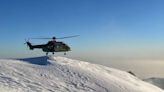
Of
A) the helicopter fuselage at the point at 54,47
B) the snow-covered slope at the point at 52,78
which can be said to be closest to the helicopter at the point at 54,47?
the helicopter fuselage at the point at 54,47

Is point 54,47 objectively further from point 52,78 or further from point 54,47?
point 52,78

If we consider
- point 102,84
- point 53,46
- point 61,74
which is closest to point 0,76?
point 61,74

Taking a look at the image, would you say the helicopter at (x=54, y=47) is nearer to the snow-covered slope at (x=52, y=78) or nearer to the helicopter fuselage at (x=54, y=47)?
the helicopter fuselage at (x=54, y=47)

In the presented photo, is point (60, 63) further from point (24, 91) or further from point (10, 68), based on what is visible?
point (24, 91)

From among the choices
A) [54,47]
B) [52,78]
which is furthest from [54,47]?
[52,78]

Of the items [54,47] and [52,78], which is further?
[54,47]

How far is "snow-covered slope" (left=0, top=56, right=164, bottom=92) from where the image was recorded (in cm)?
3167

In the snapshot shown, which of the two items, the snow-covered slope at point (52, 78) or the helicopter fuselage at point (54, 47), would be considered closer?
the snow-covered slope at point (52, 78)

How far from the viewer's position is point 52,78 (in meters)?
34.1

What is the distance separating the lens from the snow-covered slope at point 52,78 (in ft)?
104

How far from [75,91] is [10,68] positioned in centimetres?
678

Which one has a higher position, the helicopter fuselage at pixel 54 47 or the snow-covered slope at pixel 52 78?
the helicopter fuselage at pixel 54 47

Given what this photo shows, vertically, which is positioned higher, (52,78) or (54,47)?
(54,47)

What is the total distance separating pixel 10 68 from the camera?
34.9 m
